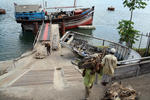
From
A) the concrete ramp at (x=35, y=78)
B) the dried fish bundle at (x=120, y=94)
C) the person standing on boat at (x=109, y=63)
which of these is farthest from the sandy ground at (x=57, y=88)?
the person standing on boat at (x=109, y=63)

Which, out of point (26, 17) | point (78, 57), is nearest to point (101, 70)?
point (78, 57)

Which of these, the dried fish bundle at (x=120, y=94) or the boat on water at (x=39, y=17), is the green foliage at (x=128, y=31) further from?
the boat on water at (x=39, y=17)

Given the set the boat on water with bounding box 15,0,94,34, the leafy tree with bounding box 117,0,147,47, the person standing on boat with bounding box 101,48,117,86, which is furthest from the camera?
the boat on water with bounding box 15,0,94,34

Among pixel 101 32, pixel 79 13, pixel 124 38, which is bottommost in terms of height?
pixel 101 32

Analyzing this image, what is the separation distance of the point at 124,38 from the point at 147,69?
242 inches

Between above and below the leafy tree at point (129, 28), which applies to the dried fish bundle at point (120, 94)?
below

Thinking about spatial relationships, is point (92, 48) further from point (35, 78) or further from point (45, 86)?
point (45, 86)

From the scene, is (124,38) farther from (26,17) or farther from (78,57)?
(26,17)

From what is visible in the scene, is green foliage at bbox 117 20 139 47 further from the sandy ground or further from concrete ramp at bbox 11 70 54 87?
concrete ramp at bbox 11 70 54 87

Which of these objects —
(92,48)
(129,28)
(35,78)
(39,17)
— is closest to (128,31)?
(129,28)

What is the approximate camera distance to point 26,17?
1075 inches

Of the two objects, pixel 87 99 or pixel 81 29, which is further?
pixel 81 29

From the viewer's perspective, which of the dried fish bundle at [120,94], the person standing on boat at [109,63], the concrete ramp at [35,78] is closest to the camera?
the dried fish bundle at [120,94]

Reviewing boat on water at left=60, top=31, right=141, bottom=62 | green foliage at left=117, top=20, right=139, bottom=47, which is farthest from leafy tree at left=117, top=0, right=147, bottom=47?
boat on water at left=60, top=31, right=141, bottom=62
